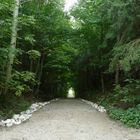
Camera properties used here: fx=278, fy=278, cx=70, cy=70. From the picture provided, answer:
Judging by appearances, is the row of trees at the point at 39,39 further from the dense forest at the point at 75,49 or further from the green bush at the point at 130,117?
the green bush at the point at 130,117

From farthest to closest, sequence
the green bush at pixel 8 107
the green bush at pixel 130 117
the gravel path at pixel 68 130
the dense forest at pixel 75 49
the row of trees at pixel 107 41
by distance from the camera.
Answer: the row of trees at pixel 107 41
the dense forest at pixel 75 49
the green bush at pixel 8 107
the green bush at pixel 130 117
the gravel path at pixel 68 130

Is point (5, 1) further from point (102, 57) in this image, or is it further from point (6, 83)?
point (102, 57)

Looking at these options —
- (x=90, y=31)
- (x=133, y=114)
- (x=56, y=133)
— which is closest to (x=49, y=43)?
(x=90, y=31)

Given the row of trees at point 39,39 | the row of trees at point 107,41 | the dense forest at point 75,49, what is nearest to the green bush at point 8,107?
the dense forest at point 75,49

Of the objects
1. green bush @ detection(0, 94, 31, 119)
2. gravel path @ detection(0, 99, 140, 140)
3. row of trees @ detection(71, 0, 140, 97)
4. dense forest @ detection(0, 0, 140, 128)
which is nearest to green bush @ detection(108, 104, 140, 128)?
dense forest @ detection(0, 0, 140, 128)

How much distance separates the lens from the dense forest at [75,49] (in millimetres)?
11023

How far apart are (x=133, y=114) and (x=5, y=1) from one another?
241 inches

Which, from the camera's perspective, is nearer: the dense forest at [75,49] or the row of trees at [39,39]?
the dense forest at [75,49]

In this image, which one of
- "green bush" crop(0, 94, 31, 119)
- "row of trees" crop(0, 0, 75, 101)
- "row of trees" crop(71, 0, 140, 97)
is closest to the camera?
"green bush" crop(0, 94, 31, 119)

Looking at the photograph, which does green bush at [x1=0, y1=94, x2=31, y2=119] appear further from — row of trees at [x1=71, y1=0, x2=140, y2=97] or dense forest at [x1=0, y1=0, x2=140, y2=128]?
row of trees at [x1=71, y1=0, x2=140, y2=97]

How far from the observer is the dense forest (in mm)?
11023

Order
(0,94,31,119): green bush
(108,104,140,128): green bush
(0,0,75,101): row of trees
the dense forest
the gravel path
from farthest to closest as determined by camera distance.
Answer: (0,0,75,101): row of trees
the dense forest
(0,94,31,119): green bush
(108,104,140,128): green bush
the gravel path

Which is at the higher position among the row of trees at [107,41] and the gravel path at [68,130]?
the row of trees at [107,41]

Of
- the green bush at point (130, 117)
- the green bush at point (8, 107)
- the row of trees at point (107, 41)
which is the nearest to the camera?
the green bush at point (130, 117)
